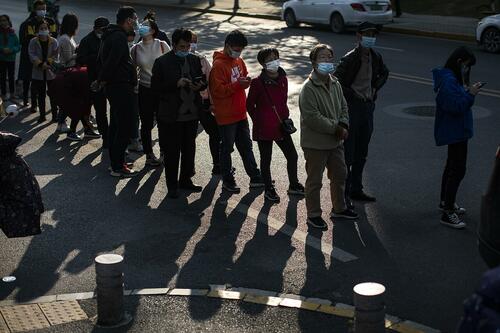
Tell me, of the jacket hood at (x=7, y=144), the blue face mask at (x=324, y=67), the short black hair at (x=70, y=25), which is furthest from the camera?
the short black hair at (x=70, y=25)

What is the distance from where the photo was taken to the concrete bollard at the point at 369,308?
571 centimetres

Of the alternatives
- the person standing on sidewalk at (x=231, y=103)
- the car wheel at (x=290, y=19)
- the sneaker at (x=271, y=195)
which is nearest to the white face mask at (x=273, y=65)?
the person standing on sidewalk at (x=231, y=103)

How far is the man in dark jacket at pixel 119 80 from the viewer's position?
10.6 meters

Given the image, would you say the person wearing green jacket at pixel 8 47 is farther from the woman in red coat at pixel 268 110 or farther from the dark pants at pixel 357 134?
the dark pants at pixel 357 134

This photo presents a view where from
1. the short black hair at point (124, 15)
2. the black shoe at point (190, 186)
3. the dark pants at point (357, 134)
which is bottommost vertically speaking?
the black shoe at point (190, 186)

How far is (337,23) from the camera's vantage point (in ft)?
84.9

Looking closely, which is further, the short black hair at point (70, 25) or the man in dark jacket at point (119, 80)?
the short black hair at point (70, 25)

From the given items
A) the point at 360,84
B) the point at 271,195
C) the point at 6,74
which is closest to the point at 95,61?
the point at 271,195

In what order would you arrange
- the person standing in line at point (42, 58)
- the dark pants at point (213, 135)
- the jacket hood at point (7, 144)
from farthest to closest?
the person standing in line at point (42, 58) < the dark pants at point (213, 135) < the jacket hood at point (7, 144)

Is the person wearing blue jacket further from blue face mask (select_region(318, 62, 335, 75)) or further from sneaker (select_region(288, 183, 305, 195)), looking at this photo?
sneaker (select_region(288, 183, 305, 195))

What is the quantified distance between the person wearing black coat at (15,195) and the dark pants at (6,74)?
859cm

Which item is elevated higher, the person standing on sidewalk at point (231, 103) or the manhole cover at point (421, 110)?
the person standing on sidewalk at point (231, 103)

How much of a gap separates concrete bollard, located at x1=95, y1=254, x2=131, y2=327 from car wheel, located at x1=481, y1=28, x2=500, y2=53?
631 inches

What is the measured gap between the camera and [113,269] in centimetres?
649
